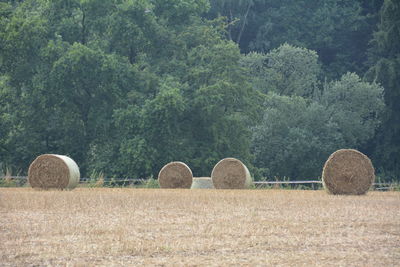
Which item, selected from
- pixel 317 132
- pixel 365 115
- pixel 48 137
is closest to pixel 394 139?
pixel 365 115

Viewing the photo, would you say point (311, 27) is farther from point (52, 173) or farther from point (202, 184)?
point (52, 173)

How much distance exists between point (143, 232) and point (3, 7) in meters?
33.5

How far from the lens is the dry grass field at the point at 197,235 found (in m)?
9.08

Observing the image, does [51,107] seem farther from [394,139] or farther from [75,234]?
[75,234]

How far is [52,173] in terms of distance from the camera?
26.3 meters

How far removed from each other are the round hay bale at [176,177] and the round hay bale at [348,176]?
9.11 metres

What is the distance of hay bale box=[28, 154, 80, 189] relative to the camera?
26172mm

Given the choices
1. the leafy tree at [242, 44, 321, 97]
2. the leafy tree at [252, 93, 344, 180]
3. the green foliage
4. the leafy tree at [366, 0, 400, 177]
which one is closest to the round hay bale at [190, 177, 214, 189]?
the green foliage

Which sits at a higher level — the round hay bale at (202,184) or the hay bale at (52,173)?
the hay bale at (52,173)

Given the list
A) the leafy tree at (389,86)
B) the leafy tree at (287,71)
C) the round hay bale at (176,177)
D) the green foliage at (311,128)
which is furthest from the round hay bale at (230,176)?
the leafy tree at (287,71)

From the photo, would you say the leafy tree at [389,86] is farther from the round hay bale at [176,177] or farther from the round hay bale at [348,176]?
the round hay bale at [348,176]

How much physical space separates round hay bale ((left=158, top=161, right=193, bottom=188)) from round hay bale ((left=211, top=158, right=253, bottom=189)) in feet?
3.64

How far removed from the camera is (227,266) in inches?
338

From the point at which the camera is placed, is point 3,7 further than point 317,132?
No
